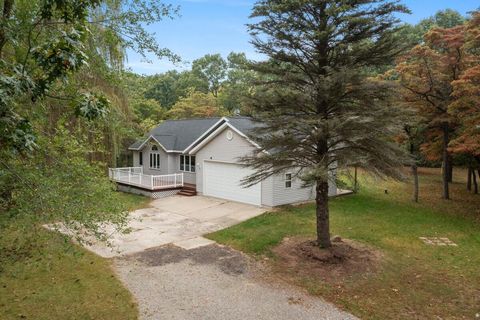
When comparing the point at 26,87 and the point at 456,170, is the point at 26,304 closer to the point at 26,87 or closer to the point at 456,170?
the point at 26,87

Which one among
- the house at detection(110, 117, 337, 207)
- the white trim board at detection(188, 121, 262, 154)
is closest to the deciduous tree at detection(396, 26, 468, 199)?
the house at detection(110, 117, 337, 207)

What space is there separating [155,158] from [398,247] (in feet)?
55.5

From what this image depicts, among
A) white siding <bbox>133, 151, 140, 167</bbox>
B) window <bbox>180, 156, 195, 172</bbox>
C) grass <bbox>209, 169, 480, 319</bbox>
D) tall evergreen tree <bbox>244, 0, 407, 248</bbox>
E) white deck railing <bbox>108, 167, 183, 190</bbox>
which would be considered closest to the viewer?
grass <bbox>209, 169, 480, 319</bbox>

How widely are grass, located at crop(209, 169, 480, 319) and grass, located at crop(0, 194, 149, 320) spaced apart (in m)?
4.14

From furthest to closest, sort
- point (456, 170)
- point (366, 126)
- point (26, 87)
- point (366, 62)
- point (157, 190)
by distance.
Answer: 1. point (456, 170)
2. point (157, 190)
3. point (366, 62)
4. point (366, 126)
5. point (26, 87)

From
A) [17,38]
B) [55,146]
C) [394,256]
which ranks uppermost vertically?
[17,38]

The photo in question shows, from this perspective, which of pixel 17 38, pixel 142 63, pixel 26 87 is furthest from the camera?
pixel 142 63

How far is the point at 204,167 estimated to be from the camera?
19.2 m

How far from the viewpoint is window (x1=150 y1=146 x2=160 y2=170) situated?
23.1m

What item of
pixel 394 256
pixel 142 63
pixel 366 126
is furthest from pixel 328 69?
pixel 394 256

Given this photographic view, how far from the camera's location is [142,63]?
636 centimetres

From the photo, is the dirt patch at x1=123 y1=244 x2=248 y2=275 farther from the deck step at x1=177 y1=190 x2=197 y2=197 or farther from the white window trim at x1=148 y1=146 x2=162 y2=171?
the white window trim at x1=148 y1=146 x2=162 y2=171

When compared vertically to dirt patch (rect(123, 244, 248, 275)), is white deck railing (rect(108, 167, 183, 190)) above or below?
above

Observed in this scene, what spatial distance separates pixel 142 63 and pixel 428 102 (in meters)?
14.5
